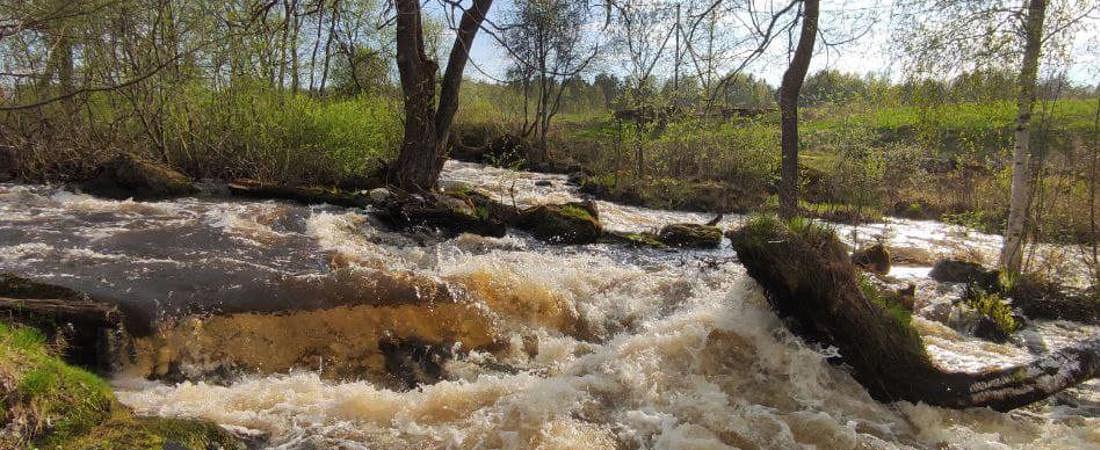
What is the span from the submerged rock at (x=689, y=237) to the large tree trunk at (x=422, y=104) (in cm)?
435

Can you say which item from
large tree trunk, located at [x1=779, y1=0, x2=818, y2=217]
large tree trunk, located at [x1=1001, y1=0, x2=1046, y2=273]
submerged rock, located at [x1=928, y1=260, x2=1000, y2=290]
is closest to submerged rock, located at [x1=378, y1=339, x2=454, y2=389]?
large tree trunk, located at [x1=779, y1=0, x2=818, y2=217]

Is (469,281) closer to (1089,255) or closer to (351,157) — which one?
(351,157)

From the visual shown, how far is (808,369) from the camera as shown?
16.4ft

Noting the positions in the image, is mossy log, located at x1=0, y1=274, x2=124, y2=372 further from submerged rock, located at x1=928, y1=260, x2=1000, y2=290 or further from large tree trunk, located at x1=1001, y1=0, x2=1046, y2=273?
large tree trunk, located at x1=1001, y1=0, x2=1046, y2=273

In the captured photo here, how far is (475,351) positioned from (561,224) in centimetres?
510

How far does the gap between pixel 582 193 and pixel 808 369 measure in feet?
42.6

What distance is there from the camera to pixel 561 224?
33.6ft

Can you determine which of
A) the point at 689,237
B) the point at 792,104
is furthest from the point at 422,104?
the point at 792,104

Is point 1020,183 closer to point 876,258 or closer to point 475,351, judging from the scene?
point 876,258

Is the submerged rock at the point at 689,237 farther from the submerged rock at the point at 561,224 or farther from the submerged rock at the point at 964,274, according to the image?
the submerged rock at the point at 964,274

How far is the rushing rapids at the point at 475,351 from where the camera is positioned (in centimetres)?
407

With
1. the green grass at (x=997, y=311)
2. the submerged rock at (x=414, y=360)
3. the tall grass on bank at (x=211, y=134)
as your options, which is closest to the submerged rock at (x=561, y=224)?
the tall grass on bank at (x=211, y=134)

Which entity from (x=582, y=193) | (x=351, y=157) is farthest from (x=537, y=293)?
(x=582, y=193)

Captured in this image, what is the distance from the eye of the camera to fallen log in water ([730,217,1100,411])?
4.79 metres
